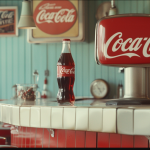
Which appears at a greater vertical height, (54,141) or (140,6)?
(140,6)

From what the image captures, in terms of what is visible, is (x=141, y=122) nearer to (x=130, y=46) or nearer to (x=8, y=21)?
(x=130, y=46)

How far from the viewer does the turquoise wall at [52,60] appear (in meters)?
3.55

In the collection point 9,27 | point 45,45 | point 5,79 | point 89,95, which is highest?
point 9,27

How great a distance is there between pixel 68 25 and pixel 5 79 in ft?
4.74

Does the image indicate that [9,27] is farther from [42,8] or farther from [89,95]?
[89,95]

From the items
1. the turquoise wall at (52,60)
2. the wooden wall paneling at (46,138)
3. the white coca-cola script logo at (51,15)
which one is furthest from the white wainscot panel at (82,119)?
the turquoise wall at (52,60)

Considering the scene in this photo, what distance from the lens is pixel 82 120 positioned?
2.89 ft

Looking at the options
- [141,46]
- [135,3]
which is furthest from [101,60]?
[135,3]

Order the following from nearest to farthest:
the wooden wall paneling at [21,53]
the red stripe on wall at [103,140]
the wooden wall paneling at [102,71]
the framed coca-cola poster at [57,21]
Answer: the red stripe on wall at [103,140]
the framed coca-cola poster at [57,21]
the wooden wall paneling at [102,71]
the wooden wall paneling at [21,53]

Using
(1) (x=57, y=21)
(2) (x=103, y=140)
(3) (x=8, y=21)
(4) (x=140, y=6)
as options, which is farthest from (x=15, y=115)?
(3) (x=8, y=21)

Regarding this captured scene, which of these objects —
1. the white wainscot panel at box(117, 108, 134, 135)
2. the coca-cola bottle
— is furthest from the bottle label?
the white wainscot panel at box(117, 108, 134, 135)

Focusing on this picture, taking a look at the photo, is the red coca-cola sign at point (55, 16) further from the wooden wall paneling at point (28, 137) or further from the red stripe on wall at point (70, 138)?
the red stripe on wall at point (70, 138)

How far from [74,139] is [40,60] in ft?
9.24

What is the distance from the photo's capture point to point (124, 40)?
0.96m
